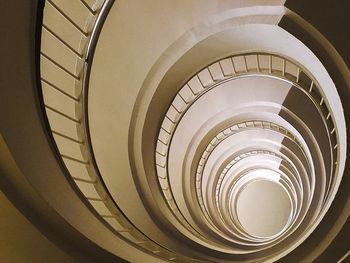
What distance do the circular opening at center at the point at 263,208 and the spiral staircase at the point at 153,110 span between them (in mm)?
5343

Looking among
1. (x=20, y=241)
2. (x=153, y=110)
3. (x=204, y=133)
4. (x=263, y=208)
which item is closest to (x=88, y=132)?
(x=20, y=241)

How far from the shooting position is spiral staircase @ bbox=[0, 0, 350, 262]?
5.85 ft

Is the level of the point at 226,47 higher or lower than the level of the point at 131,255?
higher

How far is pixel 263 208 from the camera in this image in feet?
38.7

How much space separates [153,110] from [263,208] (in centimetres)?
851

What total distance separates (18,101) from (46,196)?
0.47 metres

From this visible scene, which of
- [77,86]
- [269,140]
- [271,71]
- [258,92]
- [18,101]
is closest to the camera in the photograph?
[18,101]

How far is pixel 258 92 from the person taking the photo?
6.18 metres

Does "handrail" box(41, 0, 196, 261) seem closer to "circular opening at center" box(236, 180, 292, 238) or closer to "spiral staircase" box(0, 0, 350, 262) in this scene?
"spiral staircase" box(0, 0, 350, 262)

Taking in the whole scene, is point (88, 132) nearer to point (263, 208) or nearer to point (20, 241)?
point (20, 241)

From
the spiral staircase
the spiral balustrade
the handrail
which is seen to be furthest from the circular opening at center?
the handrail

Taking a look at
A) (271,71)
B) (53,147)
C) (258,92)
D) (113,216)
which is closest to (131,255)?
(113,216)

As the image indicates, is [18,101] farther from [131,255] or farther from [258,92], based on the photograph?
[258,92]

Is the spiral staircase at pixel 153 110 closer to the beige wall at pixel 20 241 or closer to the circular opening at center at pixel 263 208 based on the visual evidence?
the beige wall at pixel 20 241
